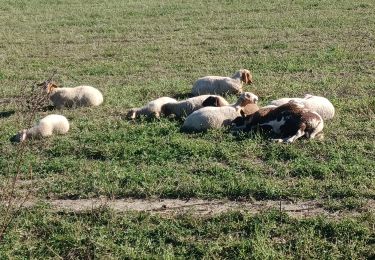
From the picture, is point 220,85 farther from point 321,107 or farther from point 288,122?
point 288,122

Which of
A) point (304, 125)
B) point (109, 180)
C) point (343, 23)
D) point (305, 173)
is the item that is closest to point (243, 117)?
point (304, 125)

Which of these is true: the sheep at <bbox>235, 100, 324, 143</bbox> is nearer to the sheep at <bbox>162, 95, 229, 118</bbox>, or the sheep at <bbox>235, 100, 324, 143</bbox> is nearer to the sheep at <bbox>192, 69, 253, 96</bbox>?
the sheep at <bbox>162, 95, 229, 118</bbox>

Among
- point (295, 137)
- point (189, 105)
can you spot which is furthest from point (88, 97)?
point (295, 137)

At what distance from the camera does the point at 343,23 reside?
18.7 meters

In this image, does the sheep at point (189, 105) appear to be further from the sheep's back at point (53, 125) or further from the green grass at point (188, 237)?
the green grass at point (188, 237)

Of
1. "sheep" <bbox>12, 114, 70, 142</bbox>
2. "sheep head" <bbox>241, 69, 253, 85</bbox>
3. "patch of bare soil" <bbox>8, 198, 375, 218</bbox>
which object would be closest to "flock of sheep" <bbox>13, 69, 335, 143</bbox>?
"sheep" <bbox>12, 114, 70, 142</bbox>

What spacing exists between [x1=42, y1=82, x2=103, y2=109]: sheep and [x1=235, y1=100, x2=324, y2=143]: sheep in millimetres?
3095

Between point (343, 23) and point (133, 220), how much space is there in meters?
14.1

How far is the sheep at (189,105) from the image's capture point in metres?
9.92

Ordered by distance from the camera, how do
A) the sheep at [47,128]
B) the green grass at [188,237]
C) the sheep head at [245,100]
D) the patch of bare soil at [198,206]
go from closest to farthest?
1. the green grass at [188,237]
2. the patch of bare soil at [198,206]
3. the sheep at [47,128]
4. the sheep head at [245,100]

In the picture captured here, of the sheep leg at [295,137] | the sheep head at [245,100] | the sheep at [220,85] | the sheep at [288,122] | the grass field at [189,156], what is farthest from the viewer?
the sheep at [220,85]

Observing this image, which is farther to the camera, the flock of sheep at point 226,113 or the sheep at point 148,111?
the sheep at point 148,111

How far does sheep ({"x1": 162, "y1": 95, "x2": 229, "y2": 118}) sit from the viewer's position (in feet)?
32.6

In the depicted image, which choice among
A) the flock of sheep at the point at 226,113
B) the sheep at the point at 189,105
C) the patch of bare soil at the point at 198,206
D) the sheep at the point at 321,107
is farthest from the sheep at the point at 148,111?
the patch of bare soil at the point at 198,206
